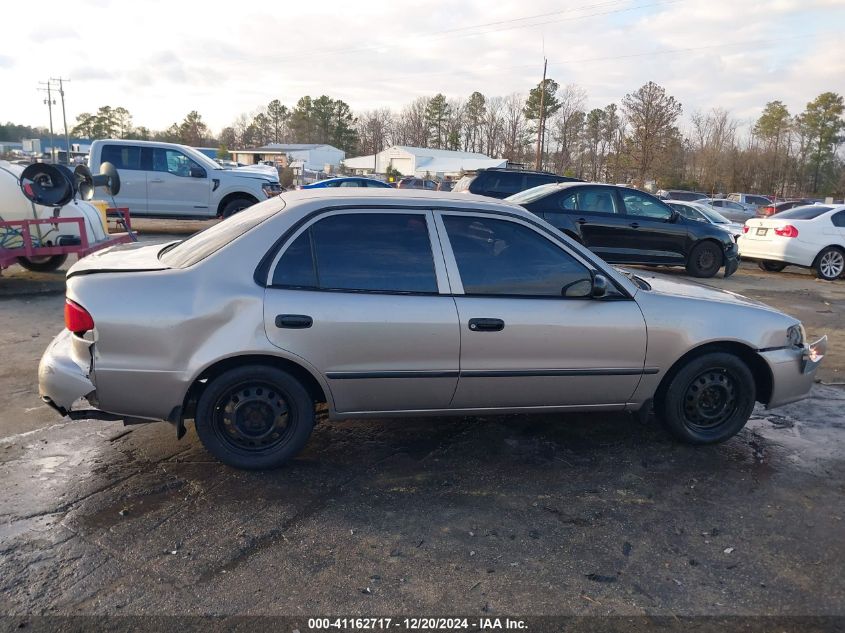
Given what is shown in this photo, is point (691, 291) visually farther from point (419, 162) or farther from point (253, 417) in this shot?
point (419, 162)

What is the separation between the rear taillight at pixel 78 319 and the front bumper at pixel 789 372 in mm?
4195

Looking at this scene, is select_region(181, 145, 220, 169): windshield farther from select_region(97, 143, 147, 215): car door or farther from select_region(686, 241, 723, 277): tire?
select_region(686, 241, 723, 277): tire

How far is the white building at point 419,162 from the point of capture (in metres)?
71.3

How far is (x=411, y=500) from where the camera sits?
374cm

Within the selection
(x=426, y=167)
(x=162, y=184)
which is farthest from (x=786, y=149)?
(x=162, y=184)

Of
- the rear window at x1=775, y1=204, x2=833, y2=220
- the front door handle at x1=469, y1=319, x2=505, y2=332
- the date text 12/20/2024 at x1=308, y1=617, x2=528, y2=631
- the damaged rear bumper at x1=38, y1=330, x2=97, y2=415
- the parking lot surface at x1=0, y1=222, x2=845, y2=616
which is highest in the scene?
the rear window at x1=775, y1=204, x2=833, y2=220

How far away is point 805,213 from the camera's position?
13.6 meters

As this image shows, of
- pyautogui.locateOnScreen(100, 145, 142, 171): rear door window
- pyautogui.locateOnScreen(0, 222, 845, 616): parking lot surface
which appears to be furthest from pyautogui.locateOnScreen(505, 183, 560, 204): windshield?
pyautogui.locateOnScreen(100, 145, 142, 171): rear door window

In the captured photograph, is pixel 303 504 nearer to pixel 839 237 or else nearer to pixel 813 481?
pixel 813 481

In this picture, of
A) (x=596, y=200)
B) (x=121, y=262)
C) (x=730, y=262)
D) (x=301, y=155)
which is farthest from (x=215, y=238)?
(x=301, y=155)

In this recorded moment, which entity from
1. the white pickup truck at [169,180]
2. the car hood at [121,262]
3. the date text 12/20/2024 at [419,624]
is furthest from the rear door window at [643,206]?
the date text 12/20/2024 at [419,624]

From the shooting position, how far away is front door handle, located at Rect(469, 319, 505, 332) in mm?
3957

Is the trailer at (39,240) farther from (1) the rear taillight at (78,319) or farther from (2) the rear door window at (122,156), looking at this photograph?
(1) the rear taillight at (78,319)

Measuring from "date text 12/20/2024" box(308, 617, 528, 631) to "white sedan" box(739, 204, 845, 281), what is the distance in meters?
13.1
